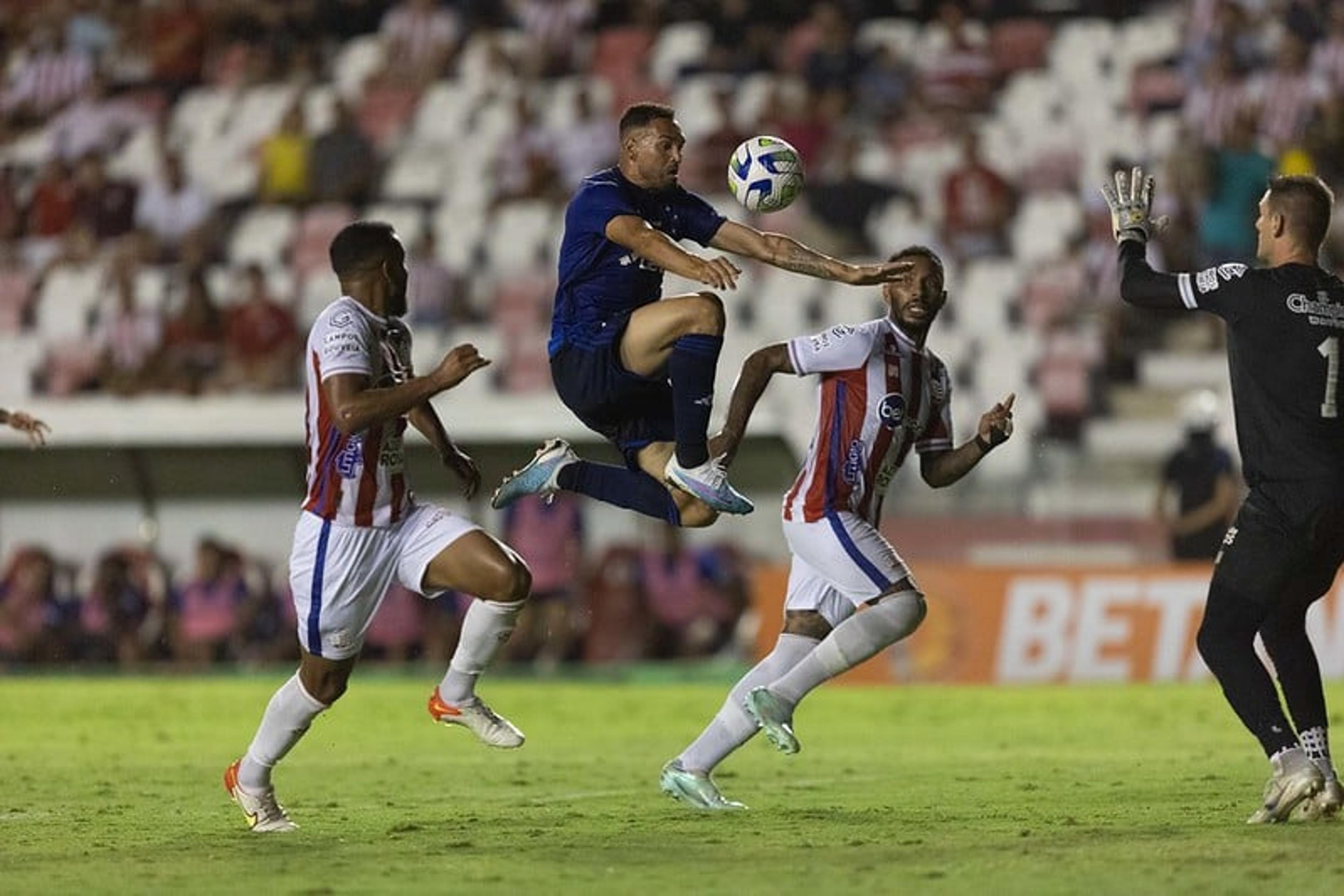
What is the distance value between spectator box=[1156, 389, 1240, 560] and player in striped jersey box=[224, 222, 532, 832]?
10.5m

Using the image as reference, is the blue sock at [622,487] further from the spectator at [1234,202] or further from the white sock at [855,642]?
the spectator at [1234,202]

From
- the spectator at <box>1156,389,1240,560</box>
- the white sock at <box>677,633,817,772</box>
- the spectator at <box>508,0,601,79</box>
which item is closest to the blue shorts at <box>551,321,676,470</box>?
the white sock at <box>677,633,817,772</box>

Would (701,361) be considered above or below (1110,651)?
above

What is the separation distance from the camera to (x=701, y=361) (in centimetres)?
1039

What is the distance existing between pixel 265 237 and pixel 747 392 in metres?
15.3

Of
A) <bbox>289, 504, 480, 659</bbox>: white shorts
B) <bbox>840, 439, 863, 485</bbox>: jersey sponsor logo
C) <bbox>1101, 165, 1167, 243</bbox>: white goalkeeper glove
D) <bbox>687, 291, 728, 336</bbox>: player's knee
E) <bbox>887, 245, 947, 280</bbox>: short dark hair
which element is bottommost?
<bbox>289, 504, 480, 659</bbox>: white shorts

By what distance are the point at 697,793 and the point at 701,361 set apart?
6.30 feet

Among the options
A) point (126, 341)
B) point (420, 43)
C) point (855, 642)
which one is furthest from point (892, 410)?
point (420, 43)

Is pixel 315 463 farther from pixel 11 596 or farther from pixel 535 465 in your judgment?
pixel 11 596

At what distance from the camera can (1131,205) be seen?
32.4ft

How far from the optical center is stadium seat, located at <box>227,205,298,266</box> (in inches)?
979

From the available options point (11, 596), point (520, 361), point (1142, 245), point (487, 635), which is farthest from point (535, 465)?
point (11, 596)

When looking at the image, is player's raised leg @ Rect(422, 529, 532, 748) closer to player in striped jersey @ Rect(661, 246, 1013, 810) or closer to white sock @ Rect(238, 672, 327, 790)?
white sock @ Rect(238, 672, 327, 790)

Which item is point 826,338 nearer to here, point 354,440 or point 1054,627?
point 354,440
